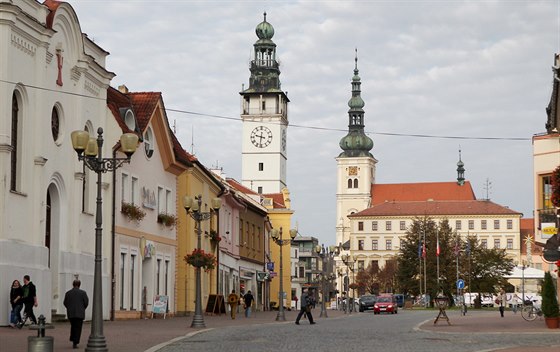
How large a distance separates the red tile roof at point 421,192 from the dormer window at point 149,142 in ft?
482

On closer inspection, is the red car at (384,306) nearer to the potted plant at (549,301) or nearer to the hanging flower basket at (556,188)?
the potted plant at (549,301)

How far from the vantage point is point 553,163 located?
120 ft

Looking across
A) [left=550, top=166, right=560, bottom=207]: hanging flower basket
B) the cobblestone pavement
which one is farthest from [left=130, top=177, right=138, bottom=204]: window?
[left=550, top=166, right=560, bottom=207]: hanging flower basket

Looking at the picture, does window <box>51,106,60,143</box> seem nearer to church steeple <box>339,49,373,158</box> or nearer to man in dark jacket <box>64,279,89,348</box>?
man in dark jacket <box>64,279,89,348</box>

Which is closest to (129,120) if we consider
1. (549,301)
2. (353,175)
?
(549,301)

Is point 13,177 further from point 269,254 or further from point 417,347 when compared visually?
point 269,254

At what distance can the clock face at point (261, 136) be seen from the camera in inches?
5669

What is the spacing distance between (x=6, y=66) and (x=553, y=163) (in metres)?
19.3

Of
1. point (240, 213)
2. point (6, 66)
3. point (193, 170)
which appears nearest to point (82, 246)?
point (6, 66)

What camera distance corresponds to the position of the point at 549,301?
101 ft

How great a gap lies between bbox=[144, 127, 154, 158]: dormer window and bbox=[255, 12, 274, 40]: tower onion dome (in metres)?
97.0

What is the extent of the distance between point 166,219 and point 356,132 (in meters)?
149

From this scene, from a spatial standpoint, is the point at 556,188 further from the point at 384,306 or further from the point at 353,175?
the point at 353,175

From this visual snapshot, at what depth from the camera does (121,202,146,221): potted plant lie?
39.9 meters
